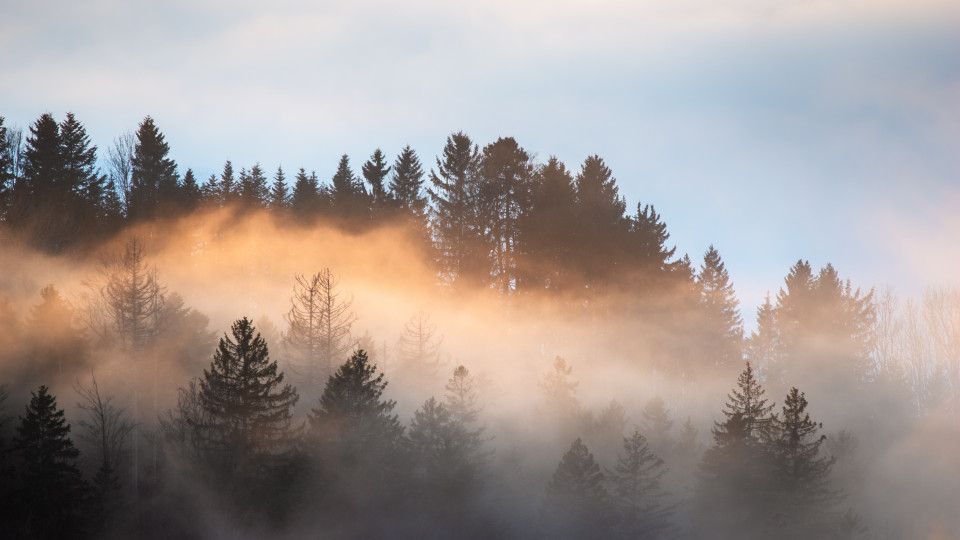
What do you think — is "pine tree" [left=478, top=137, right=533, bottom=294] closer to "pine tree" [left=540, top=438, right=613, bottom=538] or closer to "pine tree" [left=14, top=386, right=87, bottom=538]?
"pine tree" [left=540, top=438, right=613, bottom=538]

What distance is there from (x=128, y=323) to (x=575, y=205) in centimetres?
3251

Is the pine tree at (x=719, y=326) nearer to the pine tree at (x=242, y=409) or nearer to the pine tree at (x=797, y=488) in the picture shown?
the pine tree at (x=797, y=488)

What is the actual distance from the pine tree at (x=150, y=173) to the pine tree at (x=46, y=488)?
34.8m

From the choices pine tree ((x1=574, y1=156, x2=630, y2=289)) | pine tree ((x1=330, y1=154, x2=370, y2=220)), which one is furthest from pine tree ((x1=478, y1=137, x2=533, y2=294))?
pine tree ((x1=330, y1=154, x2=370, y2=220))

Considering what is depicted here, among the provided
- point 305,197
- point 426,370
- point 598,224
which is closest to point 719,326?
point 598,224

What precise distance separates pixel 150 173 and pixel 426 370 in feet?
112

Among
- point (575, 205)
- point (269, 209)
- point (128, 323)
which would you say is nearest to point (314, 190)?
point (269, 209)

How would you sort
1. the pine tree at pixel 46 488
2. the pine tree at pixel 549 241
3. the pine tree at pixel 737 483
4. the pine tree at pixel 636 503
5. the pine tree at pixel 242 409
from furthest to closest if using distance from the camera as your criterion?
the pine tree at pixel 549 241 → the pine tree at pixel 636 503 → the pine tree at pixel 737 483 → the pine tree at pixel 242 409 → the pine tree at pixel 46 488

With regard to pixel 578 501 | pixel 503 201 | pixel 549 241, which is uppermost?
pixel 503 201

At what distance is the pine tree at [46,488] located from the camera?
29.2 m

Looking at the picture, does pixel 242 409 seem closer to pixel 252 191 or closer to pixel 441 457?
pixel 441 457

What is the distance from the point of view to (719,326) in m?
61.7

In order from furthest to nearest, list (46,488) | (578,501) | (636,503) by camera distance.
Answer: (636,503) → (578,501) → (46,488)

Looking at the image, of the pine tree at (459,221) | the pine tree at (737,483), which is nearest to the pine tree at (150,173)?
the pine tree at (459,221)
